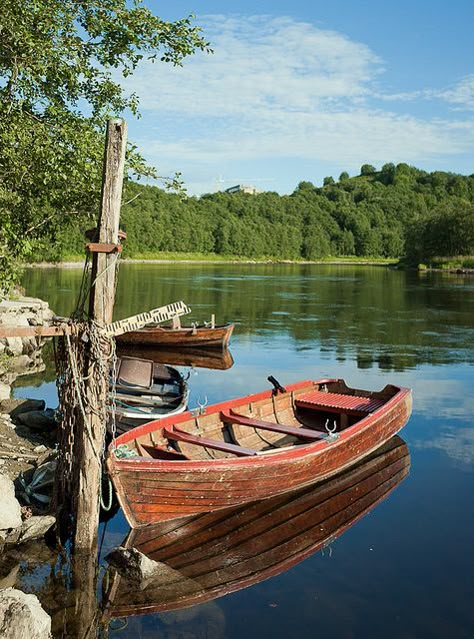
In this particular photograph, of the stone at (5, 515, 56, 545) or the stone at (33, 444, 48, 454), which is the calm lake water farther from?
the stone at (33, 444, 48, 454)

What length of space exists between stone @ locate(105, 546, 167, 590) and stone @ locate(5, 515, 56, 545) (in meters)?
1.02

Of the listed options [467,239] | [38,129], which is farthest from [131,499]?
[467,239]

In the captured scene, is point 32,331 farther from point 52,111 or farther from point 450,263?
point 450,263

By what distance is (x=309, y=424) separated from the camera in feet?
47.1

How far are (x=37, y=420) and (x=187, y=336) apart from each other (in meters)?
14.9

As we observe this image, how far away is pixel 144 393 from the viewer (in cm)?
1532

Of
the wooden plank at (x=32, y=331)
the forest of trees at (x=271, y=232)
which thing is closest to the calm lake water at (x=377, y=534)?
the wooden plank at (x=32, y=331)

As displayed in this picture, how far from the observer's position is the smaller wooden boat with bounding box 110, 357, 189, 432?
42.8 ft

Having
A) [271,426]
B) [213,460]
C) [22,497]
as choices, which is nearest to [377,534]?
[271,426]

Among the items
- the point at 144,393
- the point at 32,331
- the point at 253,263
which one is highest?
the point at 253,263

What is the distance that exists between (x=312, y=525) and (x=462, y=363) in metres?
16.2

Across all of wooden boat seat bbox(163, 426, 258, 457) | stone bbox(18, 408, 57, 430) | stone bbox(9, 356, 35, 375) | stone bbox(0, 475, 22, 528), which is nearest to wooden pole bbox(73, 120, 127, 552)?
stone bbox(0, 475, 22, 528)

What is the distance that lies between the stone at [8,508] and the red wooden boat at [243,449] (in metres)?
1.37

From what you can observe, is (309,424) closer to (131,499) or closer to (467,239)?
(131,499)
